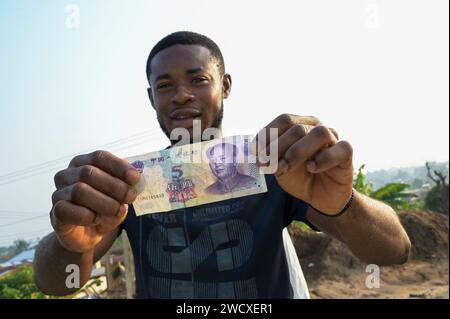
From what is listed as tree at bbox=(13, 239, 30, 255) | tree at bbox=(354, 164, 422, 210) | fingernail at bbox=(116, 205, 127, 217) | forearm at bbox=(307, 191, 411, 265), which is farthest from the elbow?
tree at bbox=(13, 239, 30, 255)

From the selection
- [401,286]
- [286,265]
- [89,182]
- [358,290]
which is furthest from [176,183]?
Answer: [401,286]

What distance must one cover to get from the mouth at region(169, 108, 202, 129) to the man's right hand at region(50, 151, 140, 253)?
33.4 inches

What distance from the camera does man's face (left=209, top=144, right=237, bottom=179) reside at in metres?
1.84

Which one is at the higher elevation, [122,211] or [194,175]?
[194,175]

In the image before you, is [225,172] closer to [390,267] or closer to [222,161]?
[222,161]

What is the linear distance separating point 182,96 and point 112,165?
90 centimetres

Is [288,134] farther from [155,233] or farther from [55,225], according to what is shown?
[155,233]

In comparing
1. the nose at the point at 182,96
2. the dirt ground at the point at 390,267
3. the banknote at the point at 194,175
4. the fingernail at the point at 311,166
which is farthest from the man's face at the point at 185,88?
the dirt ground at the point at 390,267

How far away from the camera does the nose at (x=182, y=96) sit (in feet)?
7.59

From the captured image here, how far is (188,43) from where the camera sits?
254 centimetres

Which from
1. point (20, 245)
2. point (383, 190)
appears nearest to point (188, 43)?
point (383, 190)

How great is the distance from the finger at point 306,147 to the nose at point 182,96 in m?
1.09

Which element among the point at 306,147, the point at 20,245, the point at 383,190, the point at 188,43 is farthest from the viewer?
the point at 20,245

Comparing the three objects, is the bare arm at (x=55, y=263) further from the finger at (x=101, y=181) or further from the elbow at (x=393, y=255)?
the elbow at (x=393, y=255)
